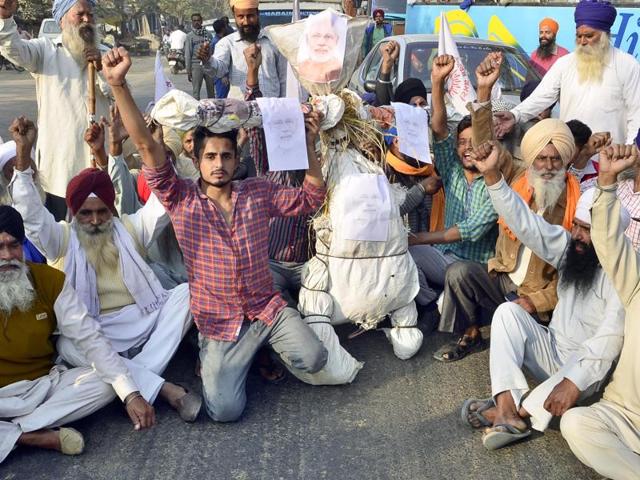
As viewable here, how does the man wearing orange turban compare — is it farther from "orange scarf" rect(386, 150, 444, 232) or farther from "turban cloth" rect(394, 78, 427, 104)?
"orange scarf" rect(386, 150, 444, 232)

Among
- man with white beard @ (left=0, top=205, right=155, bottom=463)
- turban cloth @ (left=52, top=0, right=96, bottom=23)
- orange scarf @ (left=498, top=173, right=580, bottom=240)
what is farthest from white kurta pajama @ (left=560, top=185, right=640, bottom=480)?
turban cloth @ (left=52, top=0, right=96, bottom=23)

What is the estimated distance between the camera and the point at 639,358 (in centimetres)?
309

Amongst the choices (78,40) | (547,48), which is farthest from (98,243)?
(547,48)

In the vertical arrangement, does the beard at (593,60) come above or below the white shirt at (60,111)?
above

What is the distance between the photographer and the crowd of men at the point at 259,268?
3279 millimetres

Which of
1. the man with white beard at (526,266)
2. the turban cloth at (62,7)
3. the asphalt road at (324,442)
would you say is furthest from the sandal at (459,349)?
the turban cloth at (62,7)

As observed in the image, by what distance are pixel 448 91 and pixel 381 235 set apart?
1.72m

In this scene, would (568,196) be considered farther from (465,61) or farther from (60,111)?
(465,61)

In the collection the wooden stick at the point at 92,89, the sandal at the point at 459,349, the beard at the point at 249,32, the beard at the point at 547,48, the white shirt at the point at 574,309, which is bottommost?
the sandal at the point at 459,349

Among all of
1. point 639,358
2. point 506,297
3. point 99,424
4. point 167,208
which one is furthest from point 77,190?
point 639,358

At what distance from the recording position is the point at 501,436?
3.33m

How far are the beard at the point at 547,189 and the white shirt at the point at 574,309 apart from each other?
1.05 ft

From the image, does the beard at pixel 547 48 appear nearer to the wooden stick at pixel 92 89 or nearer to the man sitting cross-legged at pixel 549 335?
the man sitting cross-legged at pixel 549 335

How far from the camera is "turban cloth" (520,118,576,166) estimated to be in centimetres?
410
